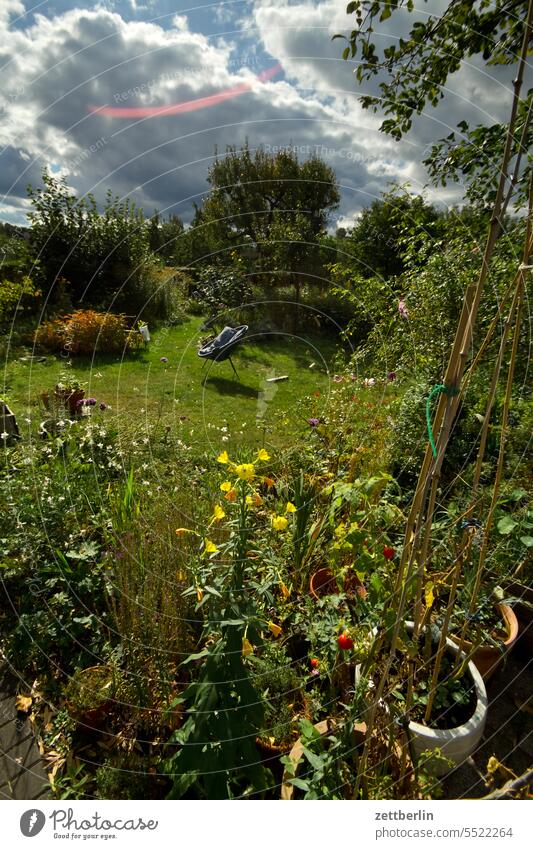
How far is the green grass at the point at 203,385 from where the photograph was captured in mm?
4641

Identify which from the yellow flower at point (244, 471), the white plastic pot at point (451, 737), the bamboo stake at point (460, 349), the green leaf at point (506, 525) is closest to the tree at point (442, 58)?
the bamboo stake at point (460, 349)

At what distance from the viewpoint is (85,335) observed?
23.6 feet

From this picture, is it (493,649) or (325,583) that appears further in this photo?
(325,583)

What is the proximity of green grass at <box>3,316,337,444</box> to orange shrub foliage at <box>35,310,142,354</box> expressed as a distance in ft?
0.81

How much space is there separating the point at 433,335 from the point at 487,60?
1747 mm

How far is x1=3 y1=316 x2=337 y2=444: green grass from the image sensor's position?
15.2 feet

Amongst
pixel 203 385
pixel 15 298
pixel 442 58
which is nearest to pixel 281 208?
pixel 203 385

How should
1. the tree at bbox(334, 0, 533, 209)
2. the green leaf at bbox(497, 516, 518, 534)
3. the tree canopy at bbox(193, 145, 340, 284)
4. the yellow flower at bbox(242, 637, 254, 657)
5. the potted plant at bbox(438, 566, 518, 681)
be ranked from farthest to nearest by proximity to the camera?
the tree canopy at bbox(193, 145, 340, 284) → the tree at bbox(334, 0, 533, 209) → the potted plant at bbox(438, 566, 518, 681) → the green leaf at bbox(497, 516, 518, 534) → the yellow flower at bbox(242, 637, 254, 657)

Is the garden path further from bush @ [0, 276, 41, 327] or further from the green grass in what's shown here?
bush @ [0, 276, 41, 327]

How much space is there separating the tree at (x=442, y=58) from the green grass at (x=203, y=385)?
6.69ft

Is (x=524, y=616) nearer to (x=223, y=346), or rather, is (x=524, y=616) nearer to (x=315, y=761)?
(x=315, y=761)
